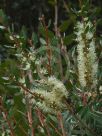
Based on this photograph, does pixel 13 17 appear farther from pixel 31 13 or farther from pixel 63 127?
pixel 63 127

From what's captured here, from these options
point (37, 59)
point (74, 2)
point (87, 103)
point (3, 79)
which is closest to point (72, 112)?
point (87, 103)

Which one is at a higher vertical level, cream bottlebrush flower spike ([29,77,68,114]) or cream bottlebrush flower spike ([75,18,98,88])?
cream bottlebrush flower spike ([75,18,98,88])

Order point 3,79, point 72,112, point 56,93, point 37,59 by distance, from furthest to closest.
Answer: point 3,79, point 37,59, point 72,112, point 56,93

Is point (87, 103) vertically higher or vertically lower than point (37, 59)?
lower

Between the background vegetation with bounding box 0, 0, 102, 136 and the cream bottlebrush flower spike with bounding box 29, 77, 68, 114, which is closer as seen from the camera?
the cream bottlebrush flower spike with bounding box 29, 77, 68, 114

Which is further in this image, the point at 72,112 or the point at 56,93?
the point at 72,112

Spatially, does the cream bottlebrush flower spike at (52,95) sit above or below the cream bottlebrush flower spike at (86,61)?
below

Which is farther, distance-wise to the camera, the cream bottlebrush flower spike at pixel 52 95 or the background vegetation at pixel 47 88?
the background vegetation at pixel 47 88

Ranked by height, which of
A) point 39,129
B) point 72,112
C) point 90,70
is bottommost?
point 39,129
